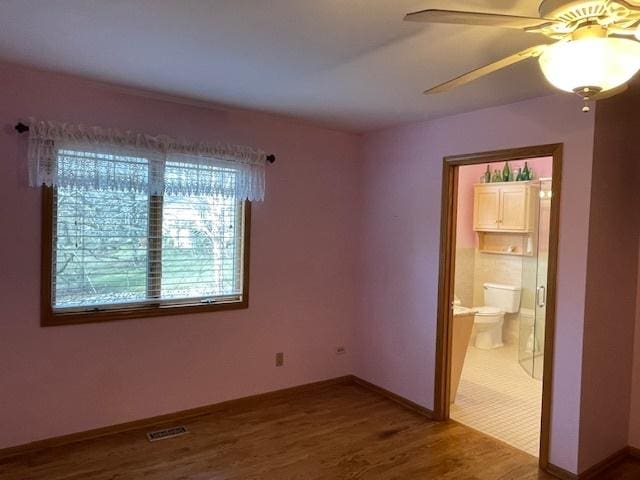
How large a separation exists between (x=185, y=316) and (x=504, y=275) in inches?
153

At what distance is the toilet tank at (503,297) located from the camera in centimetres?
544

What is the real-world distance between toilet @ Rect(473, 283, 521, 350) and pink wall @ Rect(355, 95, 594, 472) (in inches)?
73.4

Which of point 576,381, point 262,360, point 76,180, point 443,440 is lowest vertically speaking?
point 443,440

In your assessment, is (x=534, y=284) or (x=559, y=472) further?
(x=534, y=284)

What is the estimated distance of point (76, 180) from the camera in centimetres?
284

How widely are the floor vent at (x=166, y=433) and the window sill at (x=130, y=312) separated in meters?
0.78

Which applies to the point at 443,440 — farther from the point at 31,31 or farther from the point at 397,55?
the point at 31,31

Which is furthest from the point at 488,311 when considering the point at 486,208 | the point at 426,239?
the point at 426,239

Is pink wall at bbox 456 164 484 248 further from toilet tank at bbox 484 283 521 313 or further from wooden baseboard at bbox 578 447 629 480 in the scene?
wooden baseboard at bbox 578 447 629 480

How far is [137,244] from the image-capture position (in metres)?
3.17

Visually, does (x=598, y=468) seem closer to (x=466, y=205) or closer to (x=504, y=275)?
(x=504, y=275)

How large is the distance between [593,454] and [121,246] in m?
3.25

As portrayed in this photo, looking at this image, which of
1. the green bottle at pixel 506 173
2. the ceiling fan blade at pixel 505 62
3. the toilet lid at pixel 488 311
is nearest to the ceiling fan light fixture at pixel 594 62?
the ceiling fan blade at pixel 505 62

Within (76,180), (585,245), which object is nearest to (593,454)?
(585,245)
